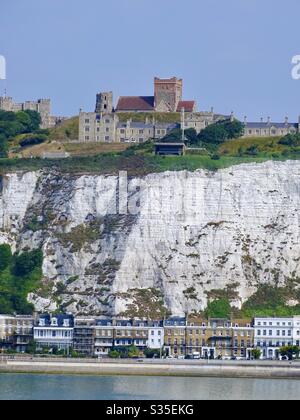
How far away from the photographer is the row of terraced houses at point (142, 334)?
310 ft

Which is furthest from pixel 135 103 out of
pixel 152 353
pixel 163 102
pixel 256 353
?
pixel 256 353

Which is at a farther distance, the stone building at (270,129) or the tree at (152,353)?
the stone building at (270,129)

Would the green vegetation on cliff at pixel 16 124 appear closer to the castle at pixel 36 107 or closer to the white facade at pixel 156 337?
the castle at pixel 36 107

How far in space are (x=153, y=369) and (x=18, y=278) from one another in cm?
1452

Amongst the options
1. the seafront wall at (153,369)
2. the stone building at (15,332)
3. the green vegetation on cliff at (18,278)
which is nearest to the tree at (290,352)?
the seafront wall at (153,369)

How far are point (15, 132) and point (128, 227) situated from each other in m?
18.6

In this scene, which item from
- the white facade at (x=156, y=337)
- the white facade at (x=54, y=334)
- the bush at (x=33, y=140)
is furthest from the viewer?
the bush at (x=33, y=140)

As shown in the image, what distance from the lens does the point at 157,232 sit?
331 feet

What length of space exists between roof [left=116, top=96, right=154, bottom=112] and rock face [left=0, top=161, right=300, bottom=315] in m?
16.8

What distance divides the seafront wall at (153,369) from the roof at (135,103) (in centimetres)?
3690

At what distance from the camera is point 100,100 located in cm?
12175

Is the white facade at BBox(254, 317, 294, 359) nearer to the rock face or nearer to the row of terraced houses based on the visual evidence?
the row of terraced houses

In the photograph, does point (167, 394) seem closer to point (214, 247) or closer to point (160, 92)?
point (214, 247)

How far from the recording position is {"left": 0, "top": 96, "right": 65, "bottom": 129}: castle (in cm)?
12344
